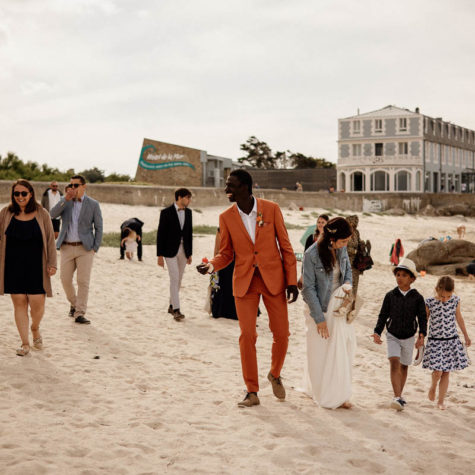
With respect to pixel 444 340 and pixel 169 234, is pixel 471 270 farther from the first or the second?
pixel 444 340

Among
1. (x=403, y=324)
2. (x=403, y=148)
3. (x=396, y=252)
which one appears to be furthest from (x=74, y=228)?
(x=403, y=148)

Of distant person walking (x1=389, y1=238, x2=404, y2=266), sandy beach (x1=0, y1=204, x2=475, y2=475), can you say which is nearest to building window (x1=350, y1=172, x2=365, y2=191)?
distant person walking (x1=389, y1=238, x2=404, y2=266)

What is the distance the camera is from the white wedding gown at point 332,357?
5070mm

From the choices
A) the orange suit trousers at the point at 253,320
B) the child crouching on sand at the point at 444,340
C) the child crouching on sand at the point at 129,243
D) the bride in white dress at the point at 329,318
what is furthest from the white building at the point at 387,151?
the orange suit trousers at the point at 253,320

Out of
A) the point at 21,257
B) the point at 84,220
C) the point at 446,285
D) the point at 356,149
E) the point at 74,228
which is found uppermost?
the point at 356,149

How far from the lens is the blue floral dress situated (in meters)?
5.43

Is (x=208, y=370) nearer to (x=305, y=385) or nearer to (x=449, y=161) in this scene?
(x=305, y=385)

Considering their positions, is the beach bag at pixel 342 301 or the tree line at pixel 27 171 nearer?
the beach bag at pixel 342 301

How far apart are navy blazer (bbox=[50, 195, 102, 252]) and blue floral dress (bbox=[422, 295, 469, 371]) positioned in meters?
4.44

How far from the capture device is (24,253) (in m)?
6.39

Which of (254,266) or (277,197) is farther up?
(277,197)

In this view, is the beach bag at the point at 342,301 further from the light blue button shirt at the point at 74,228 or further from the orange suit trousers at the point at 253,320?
the light blue button shirt at the point at 74,228

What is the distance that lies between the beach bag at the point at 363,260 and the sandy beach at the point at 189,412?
104 cm

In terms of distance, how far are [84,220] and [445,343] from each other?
477 cm
